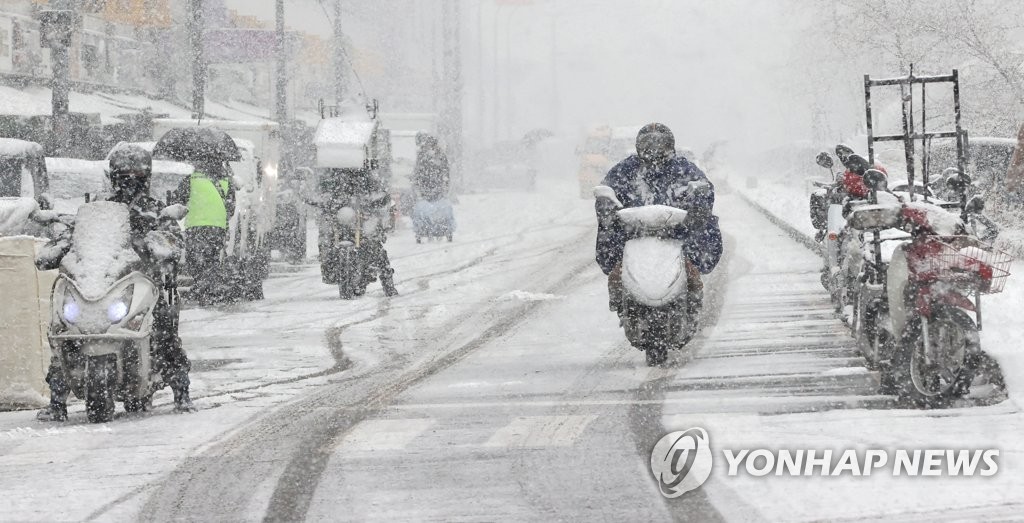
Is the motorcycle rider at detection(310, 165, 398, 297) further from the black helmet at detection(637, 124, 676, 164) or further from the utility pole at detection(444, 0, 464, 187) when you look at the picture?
the utility pole at detection(444, 0, 464, 187)

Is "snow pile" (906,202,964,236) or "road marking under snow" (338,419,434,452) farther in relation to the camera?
"snow pile" (906,202,964,236)

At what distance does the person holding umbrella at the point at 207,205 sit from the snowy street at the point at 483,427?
1.18 metres

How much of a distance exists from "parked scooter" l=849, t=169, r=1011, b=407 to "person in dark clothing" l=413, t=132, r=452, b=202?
63.6ft

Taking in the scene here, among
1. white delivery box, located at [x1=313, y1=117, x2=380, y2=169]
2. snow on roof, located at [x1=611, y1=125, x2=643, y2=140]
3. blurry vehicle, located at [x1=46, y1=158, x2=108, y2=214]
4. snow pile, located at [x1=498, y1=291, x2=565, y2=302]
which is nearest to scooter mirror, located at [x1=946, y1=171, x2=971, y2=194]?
snow pile, located at [x1=498, y1=291, x2=565, y2=302]

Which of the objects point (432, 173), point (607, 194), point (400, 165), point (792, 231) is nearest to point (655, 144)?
point (607, 194)

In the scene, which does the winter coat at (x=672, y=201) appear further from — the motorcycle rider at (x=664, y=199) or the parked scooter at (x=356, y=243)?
the parked scooter at (x=356, y=243)

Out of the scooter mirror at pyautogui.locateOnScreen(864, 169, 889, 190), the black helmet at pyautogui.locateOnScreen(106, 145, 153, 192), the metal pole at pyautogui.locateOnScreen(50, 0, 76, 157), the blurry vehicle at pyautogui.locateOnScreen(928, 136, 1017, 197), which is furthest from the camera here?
the blurry vehicle at pyautogui.locateOnScreen(928, 136, 1017, 197)

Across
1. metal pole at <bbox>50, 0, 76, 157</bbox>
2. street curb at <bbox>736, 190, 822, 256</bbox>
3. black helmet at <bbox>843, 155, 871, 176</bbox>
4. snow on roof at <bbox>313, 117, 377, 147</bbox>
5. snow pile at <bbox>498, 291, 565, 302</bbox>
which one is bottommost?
snow pile at <bbox>498, 291, 565, 302</bbox>

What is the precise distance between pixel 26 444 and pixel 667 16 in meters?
113

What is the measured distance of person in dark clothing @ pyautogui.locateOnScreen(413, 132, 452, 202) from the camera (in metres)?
27.3

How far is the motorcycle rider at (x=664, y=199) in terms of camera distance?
1027cm

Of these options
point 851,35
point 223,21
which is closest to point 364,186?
point 851,35

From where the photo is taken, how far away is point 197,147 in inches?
663

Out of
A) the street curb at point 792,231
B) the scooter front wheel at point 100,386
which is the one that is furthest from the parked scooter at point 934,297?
the street curb at point 792,231
